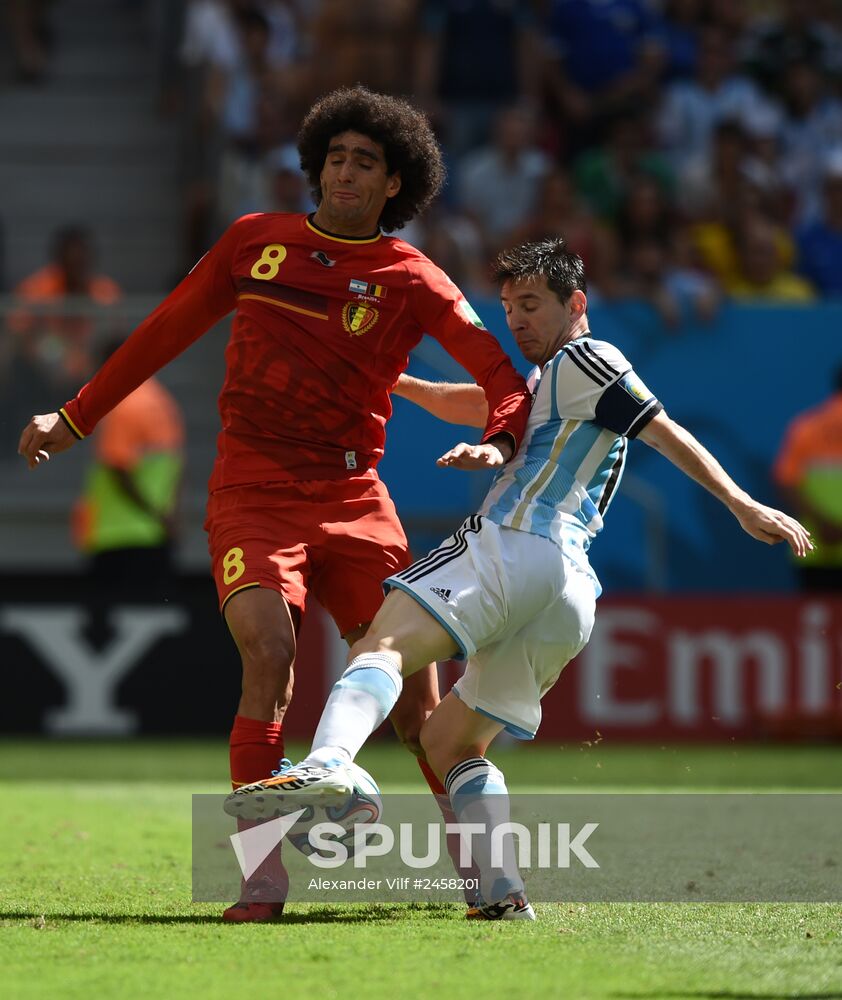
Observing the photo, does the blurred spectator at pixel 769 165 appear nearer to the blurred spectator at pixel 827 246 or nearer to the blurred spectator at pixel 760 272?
the blurred spectator at pixel 827 246

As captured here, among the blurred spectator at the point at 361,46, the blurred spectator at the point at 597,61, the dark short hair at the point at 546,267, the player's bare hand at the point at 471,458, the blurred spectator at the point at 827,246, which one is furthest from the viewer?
the blurred spectator at the point at 597,61

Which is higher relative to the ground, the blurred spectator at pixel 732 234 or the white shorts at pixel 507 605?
the blurred spectator at pixel 732 234

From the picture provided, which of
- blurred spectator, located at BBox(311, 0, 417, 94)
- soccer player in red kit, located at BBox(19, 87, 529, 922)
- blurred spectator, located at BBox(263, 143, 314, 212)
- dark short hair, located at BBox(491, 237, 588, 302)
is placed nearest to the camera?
dark short hair, located at BBox(491, 237, 588, 302)

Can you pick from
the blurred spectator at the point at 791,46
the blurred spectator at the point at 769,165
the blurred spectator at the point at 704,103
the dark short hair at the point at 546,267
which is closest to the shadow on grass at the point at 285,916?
the dark short hair at the point at 546,267

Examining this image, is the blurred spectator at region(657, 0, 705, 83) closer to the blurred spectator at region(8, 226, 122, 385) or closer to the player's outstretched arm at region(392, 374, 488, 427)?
the blurred spectator at region(8, 226, 122, 385)

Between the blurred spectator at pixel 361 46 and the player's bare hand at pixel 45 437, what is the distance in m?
8.28

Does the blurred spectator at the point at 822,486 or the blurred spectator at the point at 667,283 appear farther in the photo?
the blurred spectator at the point at 667,283

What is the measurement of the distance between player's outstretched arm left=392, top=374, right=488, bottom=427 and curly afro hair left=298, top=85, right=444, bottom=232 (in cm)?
56

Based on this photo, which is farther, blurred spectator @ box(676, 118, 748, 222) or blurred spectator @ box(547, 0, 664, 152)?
blurred spectator @ box(547, 0, 664, 152)

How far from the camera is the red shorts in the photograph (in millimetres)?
5602

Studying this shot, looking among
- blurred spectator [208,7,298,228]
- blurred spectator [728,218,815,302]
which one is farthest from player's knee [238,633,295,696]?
blurred spectator [728,218,815,302]

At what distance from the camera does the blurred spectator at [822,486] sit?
41.5 ft

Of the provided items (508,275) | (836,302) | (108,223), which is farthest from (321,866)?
(108,223)

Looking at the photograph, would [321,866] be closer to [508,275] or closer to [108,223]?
[508,275]
